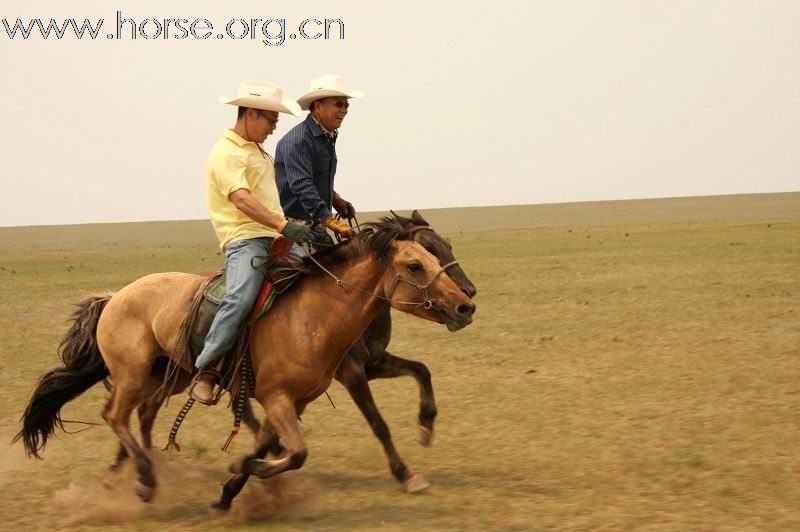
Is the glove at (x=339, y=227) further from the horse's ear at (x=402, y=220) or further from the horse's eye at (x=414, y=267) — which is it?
the horse's eye at (x=414, y=267)

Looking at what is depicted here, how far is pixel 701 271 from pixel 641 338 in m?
10.1

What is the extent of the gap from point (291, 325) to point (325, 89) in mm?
1797

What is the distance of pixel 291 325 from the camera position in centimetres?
645

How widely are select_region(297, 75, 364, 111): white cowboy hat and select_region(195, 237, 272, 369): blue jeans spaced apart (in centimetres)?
134

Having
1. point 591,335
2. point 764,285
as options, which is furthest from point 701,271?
point 591,335

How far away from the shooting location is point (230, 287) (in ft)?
21.4

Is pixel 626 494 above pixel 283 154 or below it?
below

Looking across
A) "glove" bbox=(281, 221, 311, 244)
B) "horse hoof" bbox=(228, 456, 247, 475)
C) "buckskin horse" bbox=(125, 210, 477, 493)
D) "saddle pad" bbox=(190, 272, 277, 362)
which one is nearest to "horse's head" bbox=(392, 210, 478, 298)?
"buckskin horse" bbox=(125, 210, 477, 493)

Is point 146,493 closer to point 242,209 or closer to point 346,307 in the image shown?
point 346,307

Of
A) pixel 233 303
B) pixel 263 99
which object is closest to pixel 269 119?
pixel 263 99

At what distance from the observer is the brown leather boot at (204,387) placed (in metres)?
6.54

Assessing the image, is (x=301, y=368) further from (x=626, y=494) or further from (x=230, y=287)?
(x=626, y=494)

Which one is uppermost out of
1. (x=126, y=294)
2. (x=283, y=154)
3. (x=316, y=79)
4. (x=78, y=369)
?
(x=316, y=79)

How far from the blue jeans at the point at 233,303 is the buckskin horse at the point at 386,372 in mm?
470
